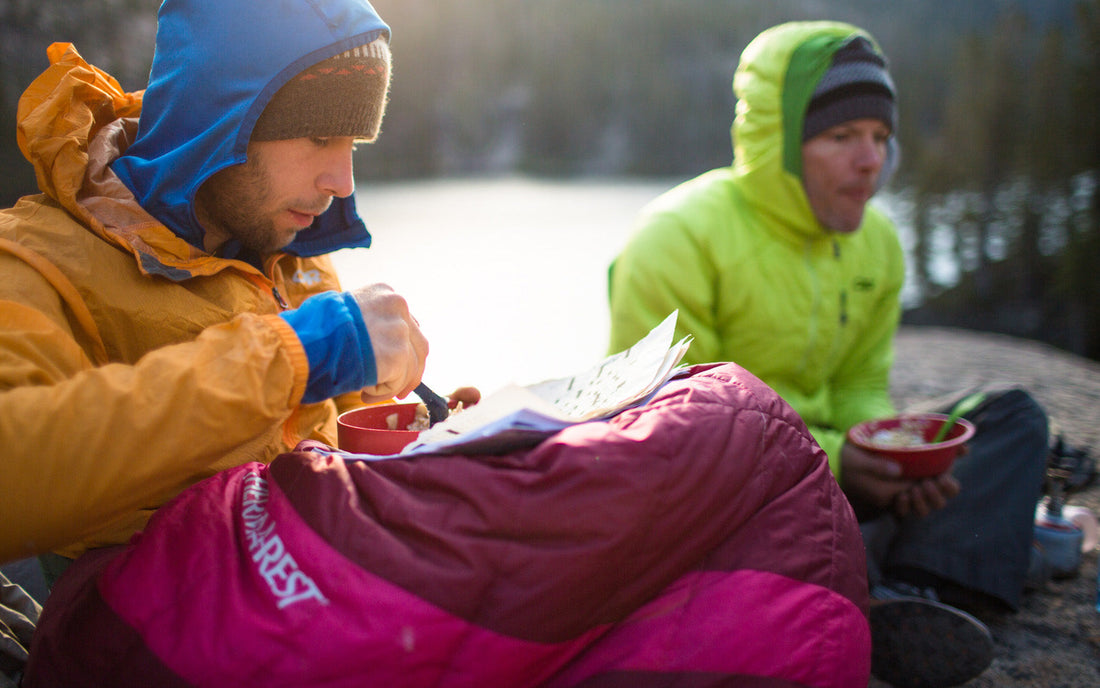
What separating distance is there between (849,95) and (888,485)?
1.21 m

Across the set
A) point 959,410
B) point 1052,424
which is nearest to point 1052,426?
point 1052,424

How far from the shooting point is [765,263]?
2396 millimetres

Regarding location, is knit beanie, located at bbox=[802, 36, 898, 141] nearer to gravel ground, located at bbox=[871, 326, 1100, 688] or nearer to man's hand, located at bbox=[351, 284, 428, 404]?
gravel ground, located at bbox=[871, 326, 1100, 688]

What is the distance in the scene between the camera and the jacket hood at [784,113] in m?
2.36

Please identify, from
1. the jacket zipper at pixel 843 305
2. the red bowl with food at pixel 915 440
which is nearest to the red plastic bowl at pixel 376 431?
the red bowl with food at pixel 915 440

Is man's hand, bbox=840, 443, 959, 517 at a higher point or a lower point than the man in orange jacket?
lower

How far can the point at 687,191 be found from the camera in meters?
2.51

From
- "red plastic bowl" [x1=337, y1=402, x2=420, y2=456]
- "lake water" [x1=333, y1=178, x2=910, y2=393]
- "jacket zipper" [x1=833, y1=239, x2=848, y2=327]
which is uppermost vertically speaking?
"red plastic bowl" [x1=337, y1=402, x2=420, y2=456]

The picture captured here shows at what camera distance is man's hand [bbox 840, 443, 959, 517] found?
1993 mm

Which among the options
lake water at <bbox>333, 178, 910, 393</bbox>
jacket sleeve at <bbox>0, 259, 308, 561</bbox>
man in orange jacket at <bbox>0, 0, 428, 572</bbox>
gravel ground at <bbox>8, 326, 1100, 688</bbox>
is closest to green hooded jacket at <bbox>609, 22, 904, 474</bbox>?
lake water at <bbox>333, 178, 910, 393</bbox>

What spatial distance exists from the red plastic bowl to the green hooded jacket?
1.05 metres

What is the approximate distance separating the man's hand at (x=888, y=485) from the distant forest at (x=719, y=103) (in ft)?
10.5

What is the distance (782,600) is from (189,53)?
1360 mm

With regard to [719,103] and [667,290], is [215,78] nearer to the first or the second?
[667,290]
